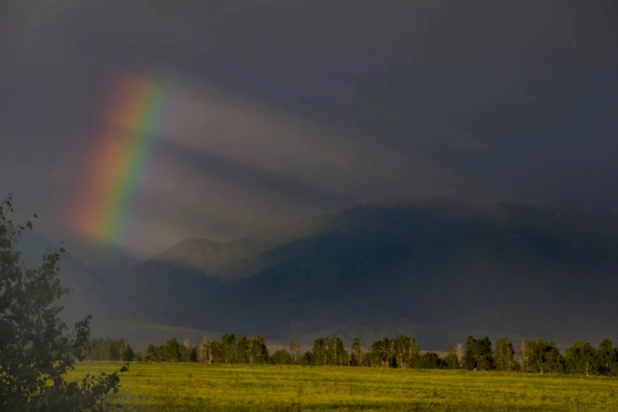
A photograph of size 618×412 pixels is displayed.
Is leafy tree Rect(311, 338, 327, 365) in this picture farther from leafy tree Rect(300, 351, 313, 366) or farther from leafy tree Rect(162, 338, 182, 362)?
leafy tree Rect(162, 338, 182, 362)

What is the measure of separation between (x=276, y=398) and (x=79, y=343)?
1439 inches

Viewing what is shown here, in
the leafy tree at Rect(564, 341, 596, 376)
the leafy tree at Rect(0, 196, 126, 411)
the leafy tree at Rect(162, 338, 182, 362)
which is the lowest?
the leafy tree at Rect(0, 196, 126, 411)

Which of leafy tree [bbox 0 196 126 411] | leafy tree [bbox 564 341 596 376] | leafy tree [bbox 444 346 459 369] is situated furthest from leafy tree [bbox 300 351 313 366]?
leafy tree [bbox 0 196 126 411]

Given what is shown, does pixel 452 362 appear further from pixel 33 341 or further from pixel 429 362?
pixel 33 341

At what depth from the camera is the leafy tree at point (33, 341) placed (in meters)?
13.2

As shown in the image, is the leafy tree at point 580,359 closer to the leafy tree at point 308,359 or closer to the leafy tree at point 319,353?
the leafy tree at point 319,353

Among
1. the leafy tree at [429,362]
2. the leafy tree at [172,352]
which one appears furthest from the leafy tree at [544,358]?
→ the leafy tree at [172,352]

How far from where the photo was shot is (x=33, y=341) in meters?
13.2

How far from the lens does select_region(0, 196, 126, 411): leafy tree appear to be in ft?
43.2

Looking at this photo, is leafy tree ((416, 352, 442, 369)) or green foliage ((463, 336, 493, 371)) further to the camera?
green foliage ((463, 336, 493, 371))

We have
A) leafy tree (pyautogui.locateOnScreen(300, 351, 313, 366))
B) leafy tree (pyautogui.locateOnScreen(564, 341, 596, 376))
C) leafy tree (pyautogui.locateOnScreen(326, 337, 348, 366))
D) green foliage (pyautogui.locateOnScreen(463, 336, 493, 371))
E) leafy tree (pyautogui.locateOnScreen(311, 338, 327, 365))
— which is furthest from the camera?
leafy tree (pyautogui.locateOnScreen(326, 337, 348, 366))

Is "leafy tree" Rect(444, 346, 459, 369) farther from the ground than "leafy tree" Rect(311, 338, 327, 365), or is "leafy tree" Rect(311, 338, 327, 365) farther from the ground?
"leafy tree" Rect(311, 338, 327, 365)

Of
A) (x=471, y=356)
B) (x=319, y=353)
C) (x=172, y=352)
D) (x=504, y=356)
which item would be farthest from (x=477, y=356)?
(x=172, y=352)

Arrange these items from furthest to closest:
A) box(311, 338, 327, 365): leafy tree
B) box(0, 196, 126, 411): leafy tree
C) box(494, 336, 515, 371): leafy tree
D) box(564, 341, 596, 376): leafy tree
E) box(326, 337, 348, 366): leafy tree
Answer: box(326, 337, 348, 366): leafy tree → box(311, 338, 327, 365): leafy tree → box(494, 336, 515, 371): leafy tree → box(564, 341, 596, 376): leafy tree → box(0, 196, 126, 411): leafy tree
